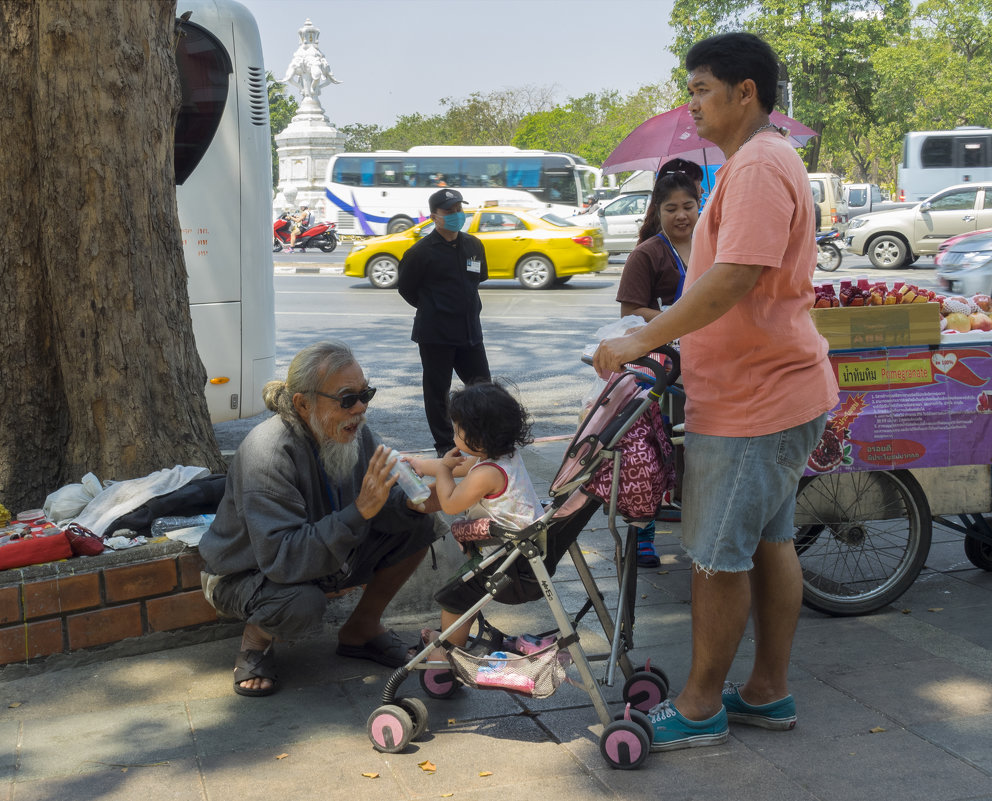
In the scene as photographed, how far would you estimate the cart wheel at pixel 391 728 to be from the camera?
10.5ft

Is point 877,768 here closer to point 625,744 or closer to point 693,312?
point 625,744

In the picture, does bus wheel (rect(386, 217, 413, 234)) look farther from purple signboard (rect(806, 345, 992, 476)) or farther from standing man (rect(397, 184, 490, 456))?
purple signboard (rect(806, 345, 992, 476))

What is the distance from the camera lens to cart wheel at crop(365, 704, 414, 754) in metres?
3.20

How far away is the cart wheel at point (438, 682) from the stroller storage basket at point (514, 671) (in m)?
0.32

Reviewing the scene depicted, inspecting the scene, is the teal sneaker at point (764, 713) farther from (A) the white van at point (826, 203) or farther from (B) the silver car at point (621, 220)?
(A) the white van at point (826, 203)

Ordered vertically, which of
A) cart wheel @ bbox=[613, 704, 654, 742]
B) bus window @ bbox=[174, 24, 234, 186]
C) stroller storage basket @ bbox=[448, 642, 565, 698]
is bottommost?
cart wheel @ bbox=[613, 704, 654, 742]

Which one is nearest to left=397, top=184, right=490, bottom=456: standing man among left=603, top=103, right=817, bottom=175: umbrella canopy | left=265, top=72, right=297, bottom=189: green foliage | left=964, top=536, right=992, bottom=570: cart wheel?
left=603, top=103, right=817, bottom=175: umbrella canopy

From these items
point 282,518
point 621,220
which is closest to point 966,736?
point 282,518

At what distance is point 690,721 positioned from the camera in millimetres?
3217

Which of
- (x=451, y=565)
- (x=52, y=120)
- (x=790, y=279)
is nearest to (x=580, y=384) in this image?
(x=451, y=565)

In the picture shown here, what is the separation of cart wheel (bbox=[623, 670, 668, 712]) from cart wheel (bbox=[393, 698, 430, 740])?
2.10 ft

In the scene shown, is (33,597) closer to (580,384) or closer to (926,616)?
(926,616)

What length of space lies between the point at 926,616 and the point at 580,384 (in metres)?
6.30

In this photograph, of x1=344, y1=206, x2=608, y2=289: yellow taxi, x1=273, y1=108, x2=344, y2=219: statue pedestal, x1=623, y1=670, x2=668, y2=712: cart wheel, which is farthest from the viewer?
x1=273, y1=108, x2=344, y2=219: statue pedestal
